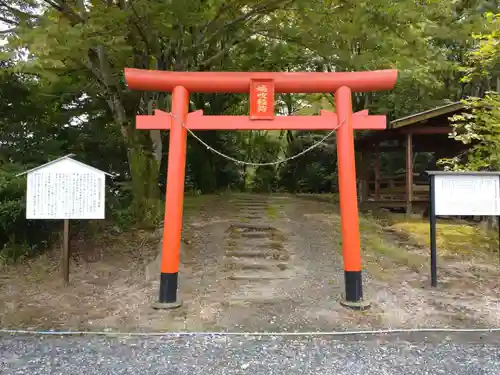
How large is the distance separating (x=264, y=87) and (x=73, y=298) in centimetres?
397

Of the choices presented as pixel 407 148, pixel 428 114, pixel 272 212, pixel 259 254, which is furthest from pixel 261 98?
pixel 407 148

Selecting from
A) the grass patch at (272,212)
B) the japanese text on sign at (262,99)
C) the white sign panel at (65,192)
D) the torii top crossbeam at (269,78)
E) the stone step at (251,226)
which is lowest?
the stone step at (251,226)

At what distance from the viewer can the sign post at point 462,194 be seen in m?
6.29

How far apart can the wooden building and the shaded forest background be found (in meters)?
1.26

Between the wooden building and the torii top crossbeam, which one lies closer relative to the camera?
the torii top crossbeam

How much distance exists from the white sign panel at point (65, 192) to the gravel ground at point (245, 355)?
1.99 meters

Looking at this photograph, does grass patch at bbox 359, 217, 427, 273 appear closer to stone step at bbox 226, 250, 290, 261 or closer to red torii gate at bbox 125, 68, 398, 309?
stone step at bbox 226, 250, 290, 261

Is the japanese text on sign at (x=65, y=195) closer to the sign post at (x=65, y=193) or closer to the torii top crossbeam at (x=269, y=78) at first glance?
the sign post at (x=65, y=193)

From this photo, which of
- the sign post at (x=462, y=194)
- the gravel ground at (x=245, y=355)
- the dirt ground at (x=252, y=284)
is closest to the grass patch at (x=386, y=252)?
the dirt ground at (x=252, y=284)

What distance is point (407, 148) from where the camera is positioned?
1212cm

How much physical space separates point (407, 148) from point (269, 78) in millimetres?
7627

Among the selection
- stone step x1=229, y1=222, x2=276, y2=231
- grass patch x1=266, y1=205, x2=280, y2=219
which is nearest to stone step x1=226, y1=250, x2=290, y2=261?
stone step x1=229, y1=222, x2=276, y2=231

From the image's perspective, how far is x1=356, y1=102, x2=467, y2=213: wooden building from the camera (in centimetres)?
1128

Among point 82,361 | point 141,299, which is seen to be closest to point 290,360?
point 82,361
